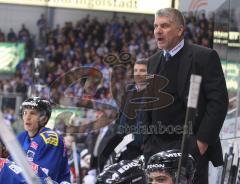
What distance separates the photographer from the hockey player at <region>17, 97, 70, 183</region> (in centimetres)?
591

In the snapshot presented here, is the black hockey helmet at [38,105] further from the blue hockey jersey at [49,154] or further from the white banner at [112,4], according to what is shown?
the white banner at [112,4]

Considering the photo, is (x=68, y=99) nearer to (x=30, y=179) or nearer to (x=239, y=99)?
(x=239, y=99)

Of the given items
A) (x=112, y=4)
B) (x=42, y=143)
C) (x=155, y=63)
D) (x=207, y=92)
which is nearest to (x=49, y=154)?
(x=42, y=143)

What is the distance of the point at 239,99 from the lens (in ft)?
19.6

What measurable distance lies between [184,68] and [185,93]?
6.5 inches

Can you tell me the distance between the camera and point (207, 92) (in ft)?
16.1

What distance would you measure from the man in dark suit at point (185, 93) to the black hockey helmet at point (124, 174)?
12cm

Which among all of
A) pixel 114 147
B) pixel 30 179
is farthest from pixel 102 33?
pixel 30 179

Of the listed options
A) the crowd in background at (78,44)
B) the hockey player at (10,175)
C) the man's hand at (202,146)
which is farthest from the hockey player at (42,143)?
the crowd in background at (78,44)

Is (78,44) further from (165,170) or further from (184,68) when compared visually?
(165,170)

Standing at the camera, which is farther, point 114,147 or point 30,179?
point 114,147

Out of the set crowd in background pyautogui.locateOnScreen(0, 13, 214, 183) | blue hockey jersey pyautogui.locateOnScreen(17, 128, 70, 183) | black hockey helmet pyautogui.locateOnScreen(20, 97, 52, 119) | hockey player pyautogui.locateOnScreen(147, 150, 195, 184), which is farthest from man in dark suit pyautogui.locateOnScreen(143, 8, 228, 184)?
crowd in background pyautogui.locateOnScreen(0, 13, 214, 183)

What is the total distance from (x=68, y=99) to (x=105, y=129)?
2.22ft

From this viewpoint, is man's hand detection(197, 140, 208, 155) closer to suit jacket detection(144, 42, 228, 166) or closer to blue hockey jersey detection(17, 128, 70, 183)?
suit jacket detection(144, 42, 228, 166)
